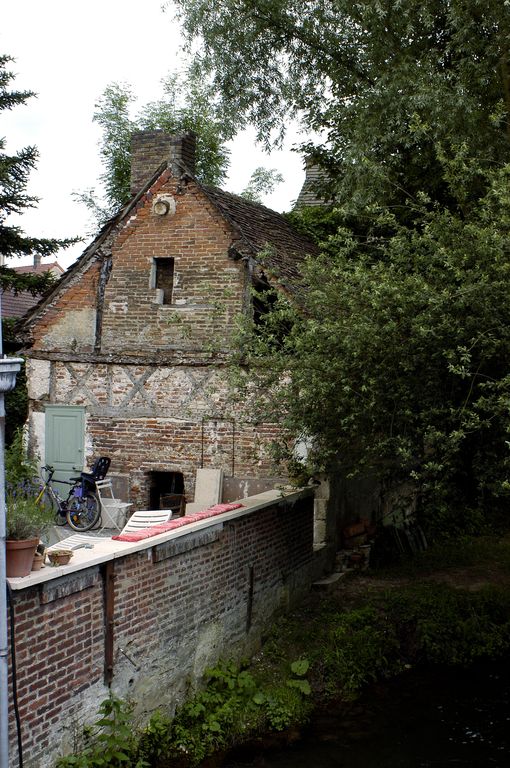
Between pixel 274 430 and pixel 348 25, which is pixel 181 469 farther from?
pixel 348 25

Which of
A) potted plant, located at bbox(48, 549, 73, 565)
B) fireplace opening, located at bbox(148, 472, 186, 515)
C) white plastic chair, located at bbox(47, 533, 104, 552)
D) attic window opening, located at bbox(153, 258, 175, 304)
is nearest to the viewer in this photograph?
potted plant, located at bbox(48, 549, 73, 565)

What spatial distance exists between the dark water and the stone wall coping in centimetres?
236

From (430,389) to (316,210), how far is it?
11926 mm

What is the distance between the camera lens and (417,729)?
30.7ft

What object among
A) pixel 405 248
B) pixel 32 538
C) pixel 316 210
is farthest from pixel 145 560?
pixel 316 210

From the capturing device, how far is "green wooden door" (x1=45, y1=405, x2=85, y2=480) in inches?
603

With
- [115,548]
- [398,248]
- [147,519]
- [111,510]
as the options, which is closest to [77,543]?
[115,548]

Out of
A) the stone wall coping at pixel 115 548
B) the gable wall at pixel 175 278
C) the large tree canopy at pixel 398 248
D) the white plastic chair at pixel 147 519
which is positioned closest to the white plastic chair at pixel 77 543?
the stone wall coping at pixel 115 548

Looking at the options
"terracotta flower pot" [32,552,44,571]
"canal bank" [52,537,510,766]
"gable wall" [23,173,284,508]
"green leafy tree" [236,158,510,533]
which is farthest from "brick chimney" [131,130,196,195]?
"terracotta flower pot" [32,552,44,571]

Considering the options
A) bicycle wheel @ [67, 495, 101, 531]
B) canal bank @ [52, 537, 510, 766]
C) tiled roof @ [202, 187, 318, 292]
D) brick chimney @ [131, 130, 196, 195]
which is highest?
brick chimney @ [131, 130, 196, 195]

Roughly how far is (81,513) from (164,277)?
14.9 ft

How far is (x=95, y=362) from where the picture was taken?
15.2 metres

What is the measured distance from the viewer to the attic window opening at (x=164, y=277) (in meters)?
15.1

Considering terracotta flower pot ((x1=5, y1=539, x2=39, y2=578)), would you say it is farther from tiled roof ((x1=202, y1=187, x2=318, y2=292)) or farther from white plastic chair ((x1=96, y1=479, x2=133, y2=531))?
white plastic chair ((x1=96, y1=479, x2=133, y2=531))
